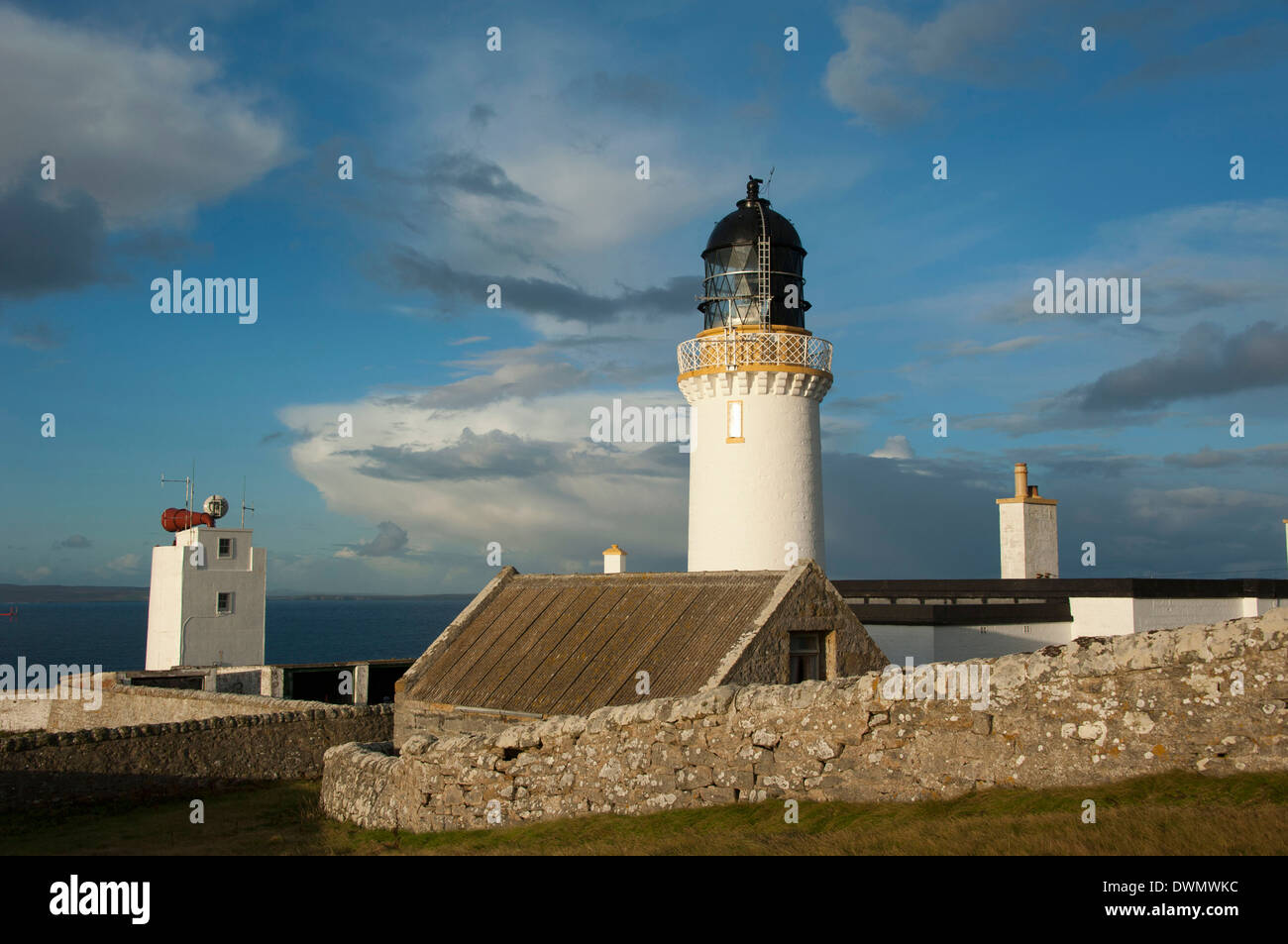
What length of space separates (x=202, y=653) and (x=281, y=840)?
3151 centimetres

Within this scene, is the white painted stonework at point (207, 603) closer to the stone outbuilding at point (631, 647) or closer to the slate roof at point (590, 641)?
the slate roof at point (590, 641)

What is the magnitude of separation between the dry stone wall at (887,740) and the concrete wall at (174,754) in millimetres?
Result: 7584

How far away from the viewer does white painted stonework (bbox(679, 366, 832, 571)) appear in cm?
2428

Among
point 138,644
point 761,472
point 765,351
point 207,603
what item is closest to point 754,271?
point 765,351

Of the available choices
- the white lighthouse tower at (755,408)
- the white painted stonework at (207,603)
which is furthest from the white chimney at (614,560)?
the white painted stonework at (207,603)

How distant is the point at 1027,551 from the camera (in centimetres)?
2773

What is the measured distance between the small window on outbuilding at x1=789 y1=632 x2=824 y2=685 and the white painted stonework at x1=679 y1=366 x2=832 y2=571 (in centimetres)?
677

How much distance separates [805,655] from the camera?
17188mm

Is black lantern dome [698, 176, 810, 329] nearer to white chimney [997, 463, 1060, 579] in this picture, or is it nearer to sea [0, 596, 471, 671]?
white chimney [997, 463, 1060, 579]

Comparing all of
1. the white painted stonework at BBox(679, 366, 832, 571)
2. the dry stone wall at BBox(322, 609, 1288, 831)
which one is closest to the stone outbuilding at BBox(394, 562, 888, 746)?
the dry stone wall at BBox(322, 609, 1288, 831)

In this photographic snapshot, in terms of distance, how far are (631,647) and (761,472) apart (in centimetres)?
789
